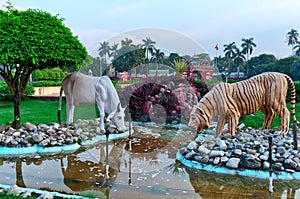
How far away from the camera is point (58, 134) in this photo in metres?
6.79

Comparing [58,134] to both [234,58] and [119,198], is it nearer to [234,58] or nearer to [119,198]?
[119,198]

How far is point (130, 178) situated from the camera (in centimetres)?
481

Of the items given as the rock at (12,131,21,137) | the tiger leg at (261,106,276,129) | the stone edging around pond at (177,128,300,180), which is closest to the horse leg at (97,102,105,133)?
the rock at (12,131,21,137)

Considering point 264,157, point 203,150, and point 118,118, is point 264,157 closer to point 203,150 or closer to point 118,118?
point 203,150

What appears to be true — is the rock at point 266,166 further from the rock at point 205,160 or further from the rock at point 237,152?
the rock at point 205,160

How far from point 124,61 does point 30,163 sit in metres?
3.14

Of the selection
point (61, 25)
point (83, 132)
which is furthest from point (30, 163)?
point (61, 25)

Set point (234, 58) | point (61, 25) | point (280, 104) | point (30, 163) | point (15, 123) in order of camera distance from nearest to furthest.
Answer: point (30, 163)
point (280, 104)
point (61, 25)
point (15, 123)
point (234, 58)

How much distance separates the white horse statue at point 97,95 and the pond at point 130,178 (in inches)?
40.6

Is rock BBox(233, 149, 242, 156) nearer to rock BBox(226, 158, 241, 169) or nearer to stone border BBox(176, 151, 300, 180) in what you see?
rock BBox(226, 158, 241, 169)

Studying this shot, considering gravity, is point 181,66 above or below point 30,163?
above

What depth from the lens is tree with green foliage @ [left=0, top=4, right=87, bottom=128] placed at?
638cm

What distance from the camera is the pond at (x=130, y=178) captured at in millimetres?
4230

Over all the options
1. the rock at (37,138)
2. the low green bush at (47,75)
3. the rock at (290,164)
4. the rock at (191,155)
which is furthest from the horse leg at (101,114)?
the low green bush at (47,75)
